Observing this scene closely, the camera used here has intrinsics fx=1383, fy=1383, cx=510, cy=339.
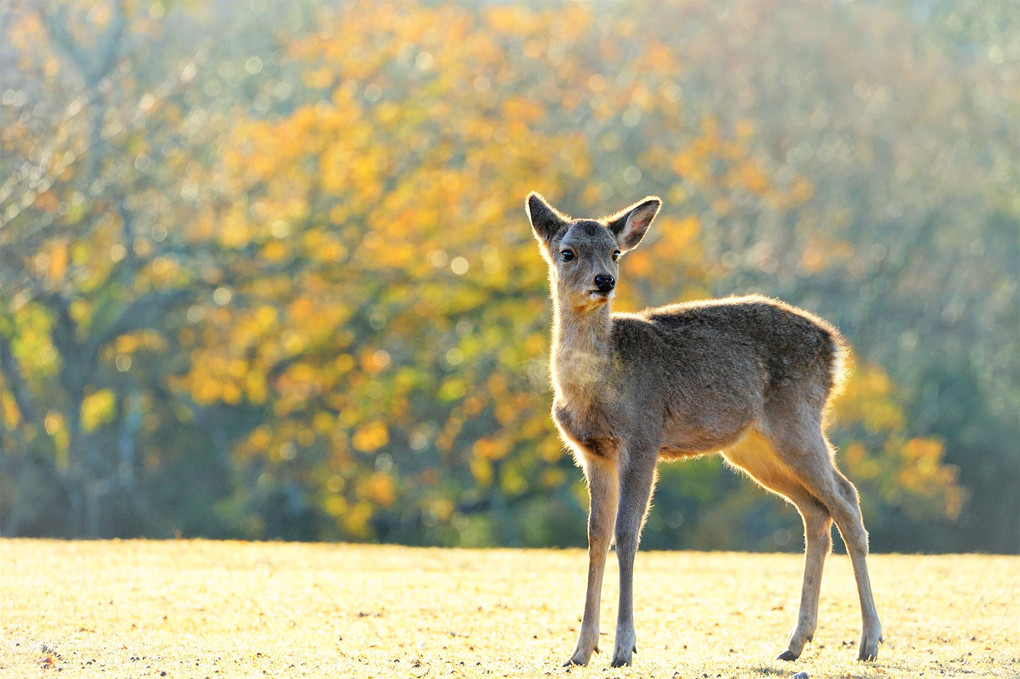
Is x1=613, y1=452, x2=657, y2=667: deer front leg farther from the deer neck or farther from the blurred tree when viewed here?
the blurred tree

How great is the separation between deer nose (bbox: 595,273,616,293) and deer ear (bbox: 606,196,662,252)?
673 millimetres

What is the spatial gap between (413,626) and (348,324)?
18.4 m

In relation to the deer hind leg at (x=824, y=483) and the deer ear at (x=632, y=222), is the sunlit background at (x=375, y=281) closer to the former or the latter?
the deer ear at (x=632, y=222)

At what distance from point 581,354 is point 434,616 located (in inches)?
96.8

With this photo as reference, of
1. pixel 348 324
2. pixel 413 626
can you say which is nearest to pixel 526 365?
→ pixel 348 324

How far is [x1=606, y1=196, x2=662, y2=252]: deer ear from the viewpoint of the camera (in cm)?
918

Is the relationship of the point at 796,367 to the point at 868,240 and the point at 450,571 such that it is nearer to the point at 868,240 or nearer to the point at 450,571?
the point at 450,571

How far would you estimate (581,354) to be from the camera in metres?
8.63

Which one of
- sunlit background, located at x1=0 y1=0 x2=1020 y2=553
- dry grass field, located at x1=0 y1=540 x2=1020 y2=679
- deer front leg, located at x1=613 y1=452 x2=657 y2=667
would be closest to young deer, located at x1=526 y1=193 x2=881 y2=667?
deer front leg, located at x1=613 y1=452 x2=657 y2=667

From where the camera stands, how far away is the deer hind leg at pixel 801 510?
28.8ft

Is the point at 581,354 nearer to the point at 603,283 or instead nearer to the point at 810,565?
the point at 603,283

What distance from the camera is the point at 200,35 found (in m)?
33.7

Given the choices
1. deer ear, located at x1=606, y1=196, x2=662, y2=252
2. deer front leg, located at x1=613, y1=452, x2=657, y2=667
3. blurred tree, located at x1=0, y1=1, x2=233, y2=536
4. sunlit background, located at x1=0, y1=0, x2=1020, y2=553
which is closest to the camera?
deer front leg, located at x1=613, y1=452, x2=657, y2=667

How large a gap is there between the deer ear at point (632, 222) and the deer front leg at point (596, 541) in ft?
5.13
